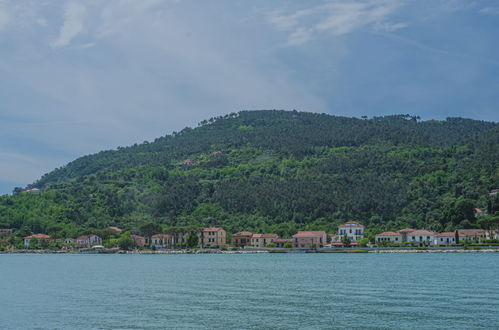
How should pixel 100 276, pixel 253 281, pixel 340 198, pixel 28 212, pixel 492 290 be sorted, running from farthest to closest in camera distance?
1. pixel 28 212
2. pixel 340 198
3. pixel 100 276
4. pixel 253 281
5. pixel 492 290

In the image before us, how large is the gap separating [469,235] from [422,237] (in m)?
8.69

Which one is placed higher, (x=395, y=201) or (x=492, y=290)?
(x=395, y=201)

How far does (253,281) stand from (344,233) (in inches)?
2984

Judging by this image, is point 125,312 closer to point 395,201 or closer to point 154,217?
point 395,201

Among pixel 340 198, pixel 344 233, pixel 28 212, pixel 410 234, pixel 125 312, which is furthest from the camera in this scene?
pixel 28 212

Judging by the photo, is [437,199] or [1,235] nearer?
[437,199]

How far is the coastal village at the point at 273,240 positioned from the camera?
4227 inches

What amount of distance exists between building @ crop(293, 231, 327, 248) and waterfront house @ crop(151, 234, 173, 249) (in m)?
29.6

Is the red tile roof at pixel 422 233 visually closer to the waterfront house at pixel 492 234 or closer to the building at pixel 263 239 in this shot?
the waterfront house at pixel 492 234

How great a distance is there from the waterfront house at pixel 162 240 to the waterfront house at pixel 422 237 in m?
51.0

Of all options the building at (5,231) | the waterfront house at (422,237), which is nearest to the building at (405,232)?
the waterfront house at (422,237)

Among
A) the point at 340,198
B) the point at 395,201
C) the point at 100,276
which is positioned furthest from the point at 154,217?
the point at 100,276

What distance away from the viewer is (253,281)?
46719 mm

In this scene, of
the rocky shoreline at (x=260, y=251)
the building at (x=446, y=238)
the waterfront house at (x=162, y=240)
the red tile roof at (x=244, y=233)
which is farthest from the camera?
the waterfront house at (x=162, y=240)
